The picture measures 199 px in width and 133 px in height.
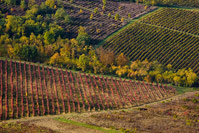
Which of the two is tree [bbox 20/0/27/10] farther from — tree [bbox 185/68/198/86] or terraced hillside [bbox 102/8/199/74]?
tree [bbox 185/68/198/86]

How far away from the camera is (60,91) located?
76062mm

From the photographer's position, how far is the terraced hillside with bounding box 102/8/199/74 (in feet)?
340

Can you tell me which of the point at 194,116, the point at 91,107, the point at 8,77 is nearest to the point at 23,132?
the point at 91,107

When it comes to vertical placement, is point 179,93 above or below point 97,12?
below

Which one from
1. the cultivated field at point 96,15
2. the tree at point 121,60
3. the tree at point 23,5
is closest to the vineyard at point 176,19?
the cultivated field at point 96,15

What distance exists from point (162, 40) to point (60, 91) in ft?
174

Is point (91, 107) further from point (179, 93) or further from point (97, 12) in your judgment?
point (97, 12)

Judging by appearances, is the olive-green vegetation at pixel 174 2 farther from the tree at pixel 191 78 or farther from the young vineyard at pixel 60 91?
the young vineyard at pixel 60 91

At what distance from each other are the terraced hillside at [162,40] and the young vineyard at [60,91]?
21.0 metres

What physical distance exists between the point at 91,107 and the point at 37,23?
5399 centimetres

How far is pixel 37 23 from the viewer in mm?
113000

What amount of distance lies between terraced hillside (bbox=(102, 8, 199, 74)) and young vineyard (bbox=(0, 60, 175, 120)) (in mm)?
21045

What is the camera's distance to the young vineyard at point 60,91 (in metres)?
68.0

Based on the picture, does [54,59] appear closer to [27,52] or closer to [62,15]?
[27,52]
